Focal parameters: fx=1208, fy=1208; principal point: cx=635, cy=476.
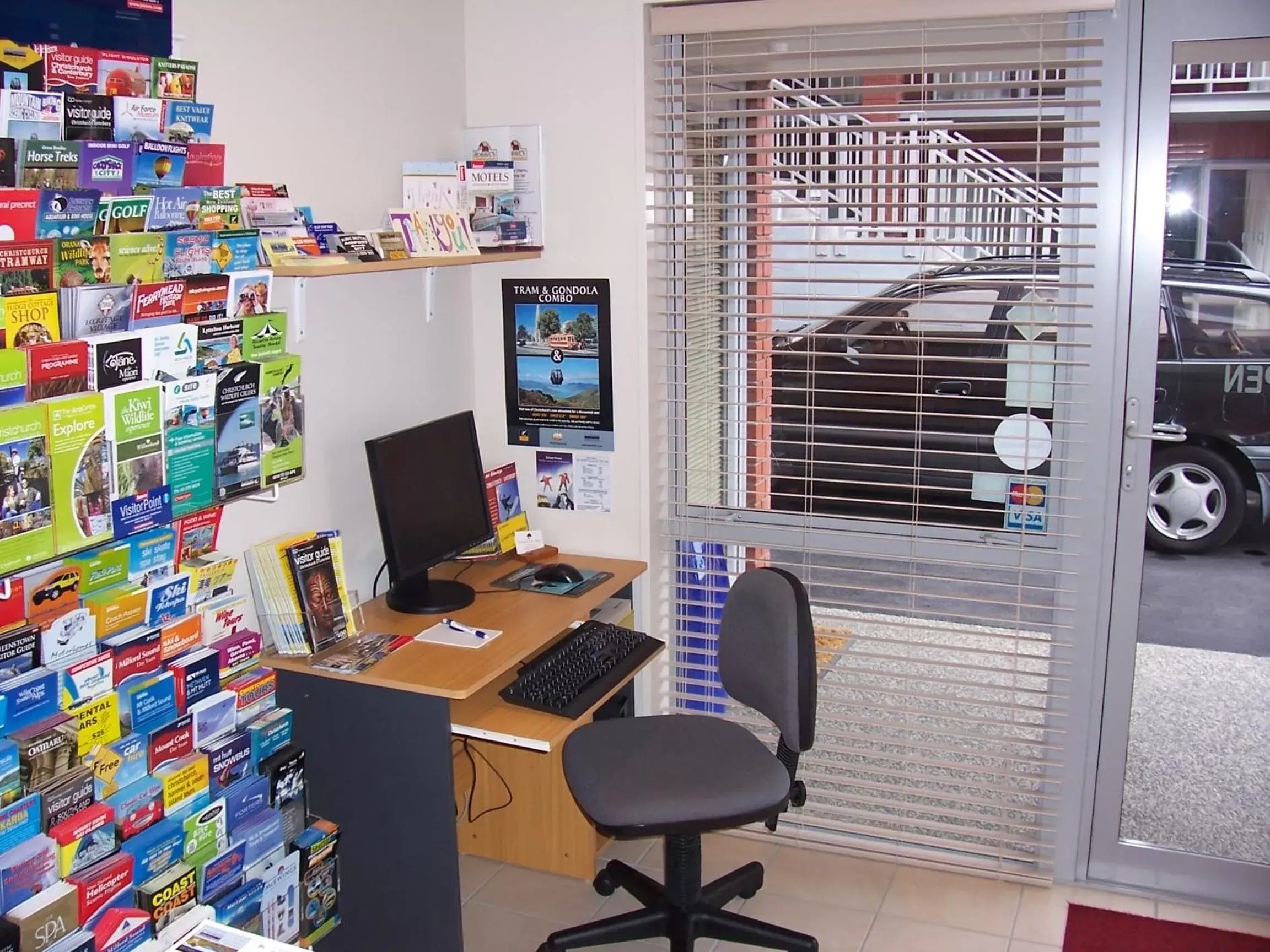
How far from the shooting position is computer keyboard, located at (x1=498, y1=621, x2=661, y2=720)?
9.13 feet

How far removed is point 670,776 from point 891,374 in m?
1.26

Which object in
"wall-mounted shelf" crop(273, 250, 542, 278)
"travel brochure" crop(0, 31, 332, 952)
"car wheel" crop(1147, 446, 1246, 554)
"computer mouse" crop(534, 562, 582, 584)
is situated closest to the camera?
"travel brochure" crop(0, 31, 332, 952)

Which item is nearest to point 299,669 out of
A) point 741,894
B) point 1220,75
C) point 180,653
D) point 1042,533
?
point 180,653

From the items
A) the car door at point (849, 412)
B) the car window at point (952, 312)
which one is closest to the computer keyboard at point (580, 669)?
the car door at point (849, 412)

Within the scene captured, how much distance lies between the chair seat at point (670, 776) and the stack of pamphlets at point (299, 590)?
65 centimetres

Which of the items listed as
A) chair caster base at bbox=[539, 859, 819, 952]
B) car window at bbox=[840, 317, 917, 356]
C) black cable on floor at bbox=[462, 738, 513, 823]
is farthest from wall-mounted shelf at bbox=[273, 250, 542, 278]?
chair caster base at bbox=[539, 859, 819, 952]

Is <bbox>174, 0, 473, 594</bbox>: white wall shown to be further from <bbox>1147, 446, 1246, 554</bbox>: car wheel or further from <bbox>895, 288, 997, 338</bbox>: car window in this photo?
<bbox>1147, 446, 1246, 554</bbox>: car wheel

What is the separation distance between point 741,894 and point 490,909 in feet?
2.19

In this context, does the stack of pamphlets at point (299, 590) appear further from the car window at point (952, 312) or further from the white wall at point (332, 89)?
the car window at point (952, 312)

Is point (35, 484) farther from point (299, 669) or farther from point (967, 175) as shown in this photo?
point (967, 175)

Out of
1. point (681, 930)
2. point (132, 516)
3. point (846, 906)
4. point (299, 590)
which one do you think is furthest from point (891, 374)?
point (132, 516)

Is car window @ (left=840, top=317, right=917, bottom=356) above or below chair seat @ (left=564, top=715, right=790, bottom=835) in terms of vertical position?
above

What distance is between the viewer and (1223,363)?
3111mm

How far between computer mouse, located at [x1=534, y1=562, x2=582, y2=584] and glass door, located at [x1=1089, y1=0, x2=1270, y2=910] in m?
1.45
